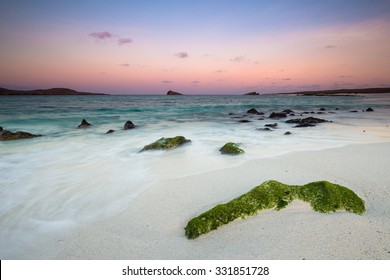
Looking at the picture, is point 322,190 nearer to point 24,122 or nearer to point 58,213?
point 58,213

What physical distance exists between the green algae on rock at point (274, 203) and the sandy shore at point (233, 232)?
10 centimetres

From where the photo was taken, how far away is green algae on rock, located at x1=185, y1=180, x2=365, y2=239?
3290mm

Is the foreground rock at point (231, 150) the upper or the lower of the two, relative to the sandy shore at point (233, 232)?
upper

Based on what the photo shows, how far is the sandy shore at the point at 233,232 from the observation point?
112 inches

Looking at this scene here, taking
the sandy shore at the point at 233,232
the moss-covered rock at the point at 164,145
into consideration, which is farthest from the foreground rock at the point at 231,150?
the sandy shore at the point at 233,232

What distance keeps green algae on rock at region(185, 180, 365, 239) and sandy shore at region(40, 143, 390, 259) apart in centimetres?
10

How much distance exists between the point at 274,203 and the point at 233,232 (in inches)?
33.1

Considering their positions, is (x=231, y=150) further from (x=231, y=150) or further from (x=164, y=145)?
(x=164, y=145)

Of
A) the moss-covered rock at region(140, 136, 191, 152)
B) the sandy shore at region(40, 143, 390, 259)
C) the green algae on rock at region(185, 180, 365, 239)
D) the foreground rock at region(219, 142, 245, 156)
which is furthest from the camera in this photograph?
the moss-covered rock at region(140, 136, 191, 152)

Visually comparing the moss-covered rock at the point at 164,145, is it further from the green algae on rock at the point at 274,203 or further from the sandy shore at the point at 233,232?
the green algae on rock at the point at 274,203

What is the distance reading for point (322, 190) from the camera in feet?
12.2

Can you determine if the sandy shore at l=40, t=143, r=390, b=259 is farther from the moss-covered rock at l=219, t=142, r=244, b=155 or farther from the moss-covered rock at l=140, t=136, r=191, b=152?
the moss-covered rock at l=140, t=136, r=191, b=152

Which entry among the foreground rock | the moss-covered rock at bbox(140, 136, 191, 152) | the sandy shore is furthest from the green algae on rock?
the moss-covered rock at bbox(140, 136, 191, 152)

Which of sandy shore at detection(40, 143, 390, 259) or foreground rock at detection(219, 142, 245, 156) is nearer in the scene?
sandy shore at detection(40, 143, 390, 259)
